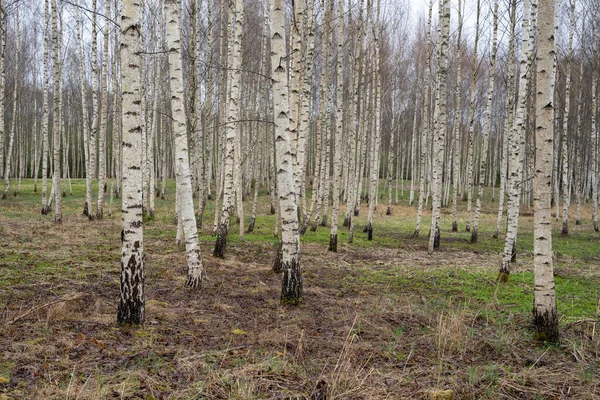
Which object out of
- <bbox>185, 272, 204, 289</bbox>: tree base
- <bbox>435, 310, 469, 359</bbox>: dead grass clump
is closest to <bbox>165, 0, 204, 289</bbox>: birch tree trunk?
<bbox>185, 272, 204, 289</bbox>: tree base

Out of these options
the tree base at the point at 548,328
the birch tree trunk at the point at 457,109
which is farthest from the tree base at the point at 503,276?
the birch tree trunk at the point at 457,109

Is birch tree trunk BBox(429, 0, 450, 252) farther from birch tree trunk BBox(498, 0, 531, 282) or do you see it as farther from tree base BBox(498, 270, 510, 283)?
tree base BBox(498, 270, 510, 283)

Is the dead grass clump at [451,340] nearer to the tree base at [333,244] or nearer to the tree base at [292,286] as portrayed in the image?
the tree base at [292,286]

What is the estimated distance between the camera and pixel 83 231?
13.0m

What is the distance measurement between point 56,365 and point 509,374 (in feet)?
13.3

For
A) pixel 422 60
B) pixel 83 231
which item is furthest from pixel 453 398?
pixel 422 60

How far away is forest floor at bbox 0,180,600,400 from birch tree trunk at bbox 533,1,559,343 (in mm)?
511

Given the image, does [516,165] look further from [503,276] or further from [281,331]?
[281,331]

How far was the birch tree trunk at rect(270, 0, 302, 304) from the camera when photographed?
616 centimetres

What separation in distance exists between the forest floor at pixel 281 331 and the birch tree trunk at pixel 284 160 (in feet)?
1.44

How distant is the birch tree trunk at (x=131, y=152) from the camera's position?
4922 mm

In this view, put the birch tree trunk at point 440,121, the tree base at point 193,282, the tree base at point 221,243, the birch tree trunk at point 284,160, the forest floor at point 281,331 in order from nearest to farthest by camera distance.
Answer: the forest floor at point 281,331, the birch tree trunk at point 284,160, the tree base at point 193,282, the tree base at point 221,243, the birch tree trunk at point 440,121

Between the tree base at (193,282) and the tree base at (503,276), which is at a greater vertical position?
the tree base at (193,282)

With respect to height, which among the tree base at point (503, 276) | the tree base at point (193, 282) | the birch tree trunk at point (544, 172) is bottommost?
the tree base at point (503, 276)
